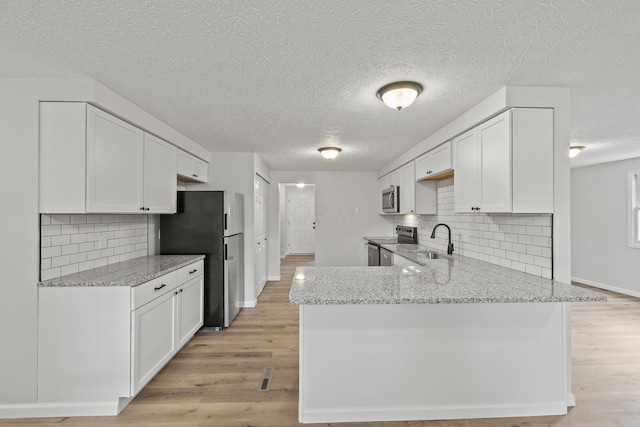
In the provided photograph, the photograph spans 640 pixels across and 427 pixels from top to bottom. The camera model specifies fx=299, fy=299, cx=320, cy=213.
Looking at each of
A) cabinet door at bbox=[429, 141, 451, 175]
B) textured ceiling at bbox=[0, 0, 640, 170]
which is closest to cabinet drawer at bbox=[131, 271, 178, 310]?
textured ceiling at bbox=[0, 0, 640, 170]

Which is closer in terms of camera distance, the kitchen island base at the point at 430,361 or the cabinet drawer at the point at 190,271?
the kitchen island base at the point at 430,361

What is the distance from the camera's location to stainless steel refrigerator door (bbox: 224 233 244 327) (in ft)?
11.8

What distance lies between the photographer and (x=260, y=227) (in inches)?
201

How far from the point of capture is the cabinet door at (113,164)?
213 centimetres

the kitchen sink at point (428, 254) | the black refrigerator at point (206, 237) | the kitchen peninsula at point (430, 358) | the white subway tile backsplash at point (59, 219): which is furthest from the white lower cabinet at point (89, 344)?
the kitchen sink at point (428, 254)

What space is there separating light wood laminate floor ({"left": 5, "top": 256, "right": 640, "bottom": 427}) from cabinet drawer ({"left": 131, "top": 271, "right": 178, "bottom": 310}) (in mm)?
727

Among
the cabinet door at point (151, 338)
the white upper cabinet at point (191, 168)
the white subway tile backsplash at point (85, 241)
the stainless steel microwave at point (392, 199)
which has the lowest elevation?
the cabinet door at point (151, 338)

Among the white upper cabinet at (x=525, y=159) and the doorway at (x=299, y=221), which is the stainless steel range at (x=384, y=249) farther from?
the doorway at (x=299, y=221)

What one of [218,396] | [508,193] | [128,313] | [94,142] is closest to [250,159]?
[94,142]

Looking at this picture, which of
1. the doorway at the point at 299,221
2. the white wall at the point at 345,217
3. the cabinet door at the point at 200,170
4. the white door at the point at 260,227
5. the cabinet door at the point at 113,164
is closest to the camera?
the cabinet door at the point at 113,164

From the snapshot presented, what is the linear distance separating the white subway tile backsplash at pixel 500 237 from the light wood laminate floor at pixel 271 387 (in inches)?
41.0

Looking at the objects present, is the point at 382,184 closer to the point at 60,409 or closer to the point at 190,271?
the point at 190,271

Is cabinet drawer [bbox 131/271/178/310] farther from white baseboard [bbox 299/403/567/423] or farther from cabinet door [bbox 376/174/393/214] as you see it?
cabinet door [bbox 376/174/393/214]

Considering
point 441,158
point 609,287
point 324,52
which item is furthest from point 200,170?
point 609,287
